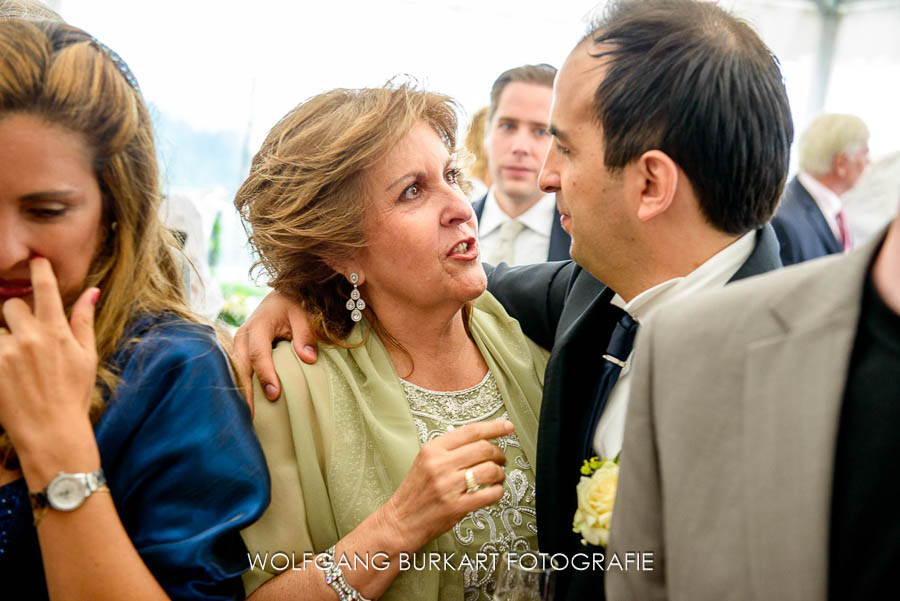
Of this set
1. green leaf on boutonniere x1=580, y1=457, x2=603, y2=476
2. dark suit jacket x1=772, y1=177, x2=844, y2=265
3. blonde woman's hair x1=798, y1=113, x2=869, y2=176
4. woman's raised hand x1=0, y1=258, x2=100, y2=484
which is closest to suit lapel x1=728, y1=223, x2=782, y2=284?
green leaf on boutonniere x1=580, y1=457, x2=603, y2=476

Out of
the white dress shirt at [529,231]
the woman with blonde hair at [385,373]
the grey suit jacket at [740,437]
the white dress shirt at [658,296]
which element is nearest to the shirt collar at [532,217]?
the white dress shirt at [529,231]

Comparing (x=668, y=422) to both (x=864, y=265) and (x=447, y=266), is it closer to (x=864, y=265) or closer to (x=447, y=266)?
(x=864, y=265)

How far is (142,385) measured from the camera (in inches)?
63.2

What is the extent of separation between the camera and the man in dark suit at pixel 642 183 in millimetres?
1805

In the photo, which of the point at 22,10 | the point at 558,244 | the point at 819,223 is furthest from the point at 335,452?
the point at 819,223

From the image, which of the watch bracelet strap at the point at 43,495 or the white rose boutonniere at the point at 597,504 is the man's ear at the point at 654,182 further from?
the watch bracelet strap at the point at 43,495

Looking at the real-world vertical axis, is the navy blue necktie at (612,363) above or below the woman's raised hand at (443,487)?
above

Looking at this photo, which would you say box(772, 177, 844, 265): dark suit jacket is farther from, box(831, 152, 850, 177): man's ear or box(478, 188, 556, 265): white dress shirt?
box(478, 188, 556, 265): white dress shirt

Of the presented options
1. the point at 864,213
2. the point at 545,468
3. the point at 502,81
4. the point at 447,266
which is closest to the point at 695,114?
the point at 447,266

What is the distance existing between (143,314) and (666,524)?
1.12 meters

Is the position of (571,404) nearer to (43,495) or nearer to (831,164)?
(43,495)

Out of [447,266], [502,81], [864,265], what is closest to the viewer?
[864,265]

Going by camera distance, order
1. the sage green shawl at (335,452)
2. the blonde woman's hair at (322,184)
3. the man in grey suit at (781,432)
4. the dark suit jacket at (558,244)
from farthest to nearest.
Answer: the dark suit jacket at (558,244), the blonde woman's hair at (322,184), the sage green shawl at (335,452), the man in grey suit at (781,432)

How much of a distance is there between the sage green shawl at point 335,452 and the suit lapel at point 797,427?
982 millimetres
